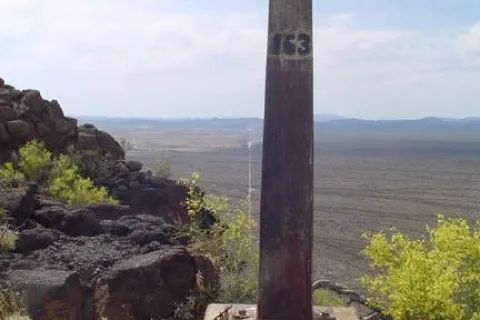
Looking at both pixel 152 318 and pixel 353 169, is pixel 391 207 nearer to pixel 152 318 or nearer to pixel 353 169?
pixel 353 169

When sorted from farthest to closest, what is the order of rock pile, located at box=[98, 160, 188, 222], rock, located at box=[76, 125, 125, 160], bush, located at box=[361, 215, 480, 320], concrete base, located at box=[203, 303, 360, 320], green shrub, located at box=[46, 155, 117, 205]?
rock, located at box=[76, 125, 125, 160] < rock pile, located at box=[98, 160, 188, 222] < green shrub, located at box=[46, 155, 117, 205] < bush, located at box=[361, 215, 480, 320] < concrete base, located at box=[203, 303, 360, 320]

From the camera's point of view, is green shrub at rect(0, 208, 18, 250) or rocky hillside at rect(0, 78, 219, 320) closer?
rocky hillside at rect(0, 78, 219, 320)

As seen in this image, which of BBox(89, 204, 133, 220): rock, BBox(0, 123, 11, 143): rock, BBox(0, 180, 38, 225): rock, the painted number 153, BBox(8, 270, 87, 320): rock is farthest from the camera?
BBox(0, 123, 11, 143): rock

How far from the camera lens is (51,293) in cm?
833

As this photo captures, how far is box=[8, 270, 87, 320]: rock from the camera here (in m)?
8.27

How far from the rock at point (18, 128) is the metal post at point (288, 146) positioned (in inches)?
468

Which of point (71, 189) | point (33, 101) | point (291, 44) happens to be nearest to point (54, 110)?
point (33, 101)

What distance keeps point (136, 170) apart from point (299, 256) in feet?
42.6

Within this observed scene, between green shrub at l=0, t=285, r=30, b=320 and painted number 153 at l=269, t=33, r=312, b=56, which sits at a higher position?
painted number 153 at l=269, t=33, r=312, b=56

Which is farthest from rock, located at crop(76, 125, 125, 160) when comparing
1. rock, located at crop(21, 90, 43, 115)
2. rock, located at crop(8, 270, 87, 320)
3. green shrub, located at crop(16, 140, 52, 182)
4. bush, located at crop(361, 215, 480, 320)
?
bush, located at crop(361, 215, 480, 320)

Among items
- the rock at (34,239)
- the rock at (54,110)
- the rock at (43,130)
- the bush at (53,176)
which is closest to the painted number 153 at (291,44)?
the rock at (34,239)

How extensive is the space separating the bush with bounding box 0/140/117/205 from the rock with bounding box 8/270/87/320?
15.1 feet

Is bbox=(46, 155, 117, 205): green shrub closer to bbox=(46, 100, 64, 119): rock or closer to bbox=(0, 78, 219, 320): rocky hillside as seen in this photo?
bbox=(0, 78, 219, 320): rocky hillside

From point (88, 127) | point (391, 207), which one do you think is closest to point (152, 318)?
point (88, 127)
